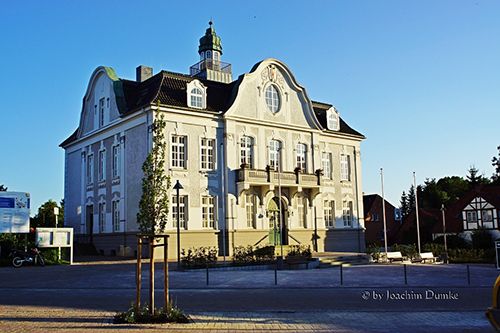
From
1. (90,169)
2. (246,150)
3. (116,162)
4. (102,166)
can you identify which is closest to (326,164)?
(246,150)

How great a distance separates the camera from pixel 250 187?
121 ft

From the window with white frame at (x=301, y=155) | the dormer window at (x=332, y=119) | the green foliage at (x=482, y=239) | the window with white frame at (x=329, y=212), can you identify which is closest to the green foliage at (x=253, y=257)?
the window with white frame at (x=301, y=155)

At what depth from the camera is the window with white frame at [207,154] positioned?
35.4 meters

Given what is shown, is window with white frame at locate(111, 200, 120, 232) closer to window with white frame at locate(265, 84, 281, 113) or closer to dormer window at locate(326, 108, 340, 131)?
window with white frame at locate(265, 84, 281, 113)

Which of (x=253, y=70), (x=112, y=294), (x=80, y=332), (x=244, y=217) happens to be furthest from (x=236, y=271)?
(x=253, y=70)

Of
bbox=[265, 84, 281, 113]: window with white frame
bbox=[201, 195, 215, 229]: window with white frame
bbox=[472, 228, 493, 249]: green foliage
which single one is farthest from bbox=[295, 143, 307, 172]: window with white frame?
bbox=[472, 228, 493, 249]: green foliage

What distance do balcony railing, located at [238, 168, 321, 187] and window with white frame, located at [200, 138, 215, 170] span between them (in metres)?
1.95

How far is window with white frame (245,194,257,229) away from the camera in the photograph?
36844 millimetres

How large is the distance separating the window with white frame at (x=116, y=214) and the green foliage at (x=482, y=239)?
92.0 feet

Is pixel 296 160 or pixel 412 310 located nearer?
pixel 412 310

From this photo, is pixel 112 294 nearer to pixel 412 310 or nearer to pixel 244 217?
pixel 412 310

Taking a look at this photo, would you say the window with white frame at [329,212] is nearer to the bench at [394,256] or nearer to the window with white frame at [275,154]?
the window with white frame at [275,154]

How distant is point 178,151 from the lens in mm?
34281

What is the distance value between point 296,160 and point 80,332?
31.8 meters
